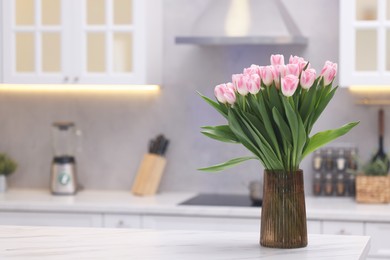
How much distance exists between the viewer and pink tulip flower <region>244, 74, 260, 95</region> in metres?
2.63

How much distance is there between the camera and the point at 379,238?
4141 mm

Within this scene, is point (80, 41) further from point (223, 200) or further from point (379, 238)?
point (379, 238)

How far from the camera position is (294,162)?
9.01 feet

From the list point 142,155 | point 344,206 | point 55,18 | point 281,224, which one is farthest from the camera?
point 142,155

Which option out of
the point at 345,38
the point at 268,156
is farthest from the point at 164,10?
the point at 268,156

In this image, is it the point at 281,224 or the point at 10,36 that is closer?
the point at 281,224

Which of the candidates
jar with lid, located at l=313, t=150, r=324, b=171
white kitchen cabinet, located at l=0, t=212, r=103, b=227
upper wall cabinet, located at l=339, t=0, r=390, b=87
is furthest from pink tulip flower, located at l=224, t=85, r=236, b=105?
jar with lid, located at l=313, t=150, r=324, b=171

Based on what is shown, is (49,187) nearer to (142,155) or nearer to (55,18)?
(142,155)

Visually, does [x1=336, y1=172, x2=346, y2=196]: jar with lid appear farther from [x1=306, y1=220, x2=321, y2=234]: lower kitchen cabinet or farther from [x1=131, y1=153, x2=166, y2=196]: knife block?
[x1=131, y1=153, x2=166, y2=196]: knife block

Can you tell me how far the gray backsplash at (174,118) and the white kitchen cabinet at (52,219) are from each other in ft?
2.00

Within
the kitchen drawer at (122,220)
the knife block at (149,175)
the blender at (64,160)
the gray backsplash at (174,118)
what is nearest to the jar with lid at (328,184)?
the gray backsplash at (174,118)

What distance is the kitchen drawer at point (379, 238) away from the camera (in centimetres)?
412

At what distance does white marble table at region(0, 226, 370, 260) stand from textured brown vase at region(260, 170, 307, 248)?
3 cm

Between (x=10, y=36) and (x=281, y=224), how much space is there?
254cm
